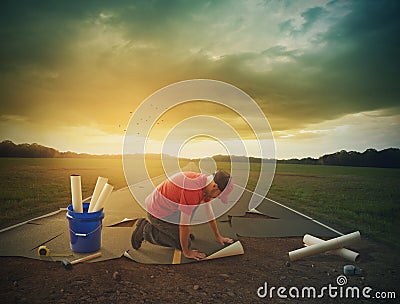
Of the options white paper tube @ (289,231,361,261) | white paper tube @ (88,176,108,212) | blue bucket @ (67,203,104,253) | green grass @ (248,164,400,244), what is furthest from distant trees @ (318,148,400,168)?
blue bucket @ (67,203,104,253)

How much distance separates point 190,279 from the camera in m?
2.88

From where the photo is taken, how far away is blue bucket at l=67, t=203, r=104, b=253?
3.36 m

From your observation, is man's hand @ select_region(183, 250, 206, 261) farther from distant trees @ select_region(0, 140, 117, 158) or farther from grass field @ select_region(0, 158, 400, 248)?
distant trees @ select_region(0, 140, 117, 158)

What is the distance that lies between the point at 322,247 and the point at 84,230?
2.34m

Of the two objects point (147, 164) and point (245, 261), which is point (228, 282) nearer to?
point (245, 261)

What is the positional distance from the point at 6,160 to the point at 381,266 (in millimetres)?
5764

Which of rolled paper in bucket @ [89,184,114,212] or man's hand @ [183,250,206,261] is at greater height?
rolled paper in bucket @ [89,184,114,212]

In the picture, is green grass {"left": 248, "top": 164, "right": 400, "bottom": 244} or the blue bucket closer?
the blue bucket

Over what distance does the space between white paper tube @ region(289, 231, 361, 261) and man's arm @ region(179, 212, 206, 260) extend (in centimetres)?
89

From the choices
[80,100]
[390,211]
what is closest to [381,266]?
[390,211]

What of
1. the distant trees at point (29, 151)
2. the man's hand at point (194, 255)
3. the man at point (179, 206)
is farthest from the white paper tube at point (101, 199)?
the distant trees at point (29, 151)

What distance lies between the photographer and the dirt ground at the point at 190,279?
2.56 m

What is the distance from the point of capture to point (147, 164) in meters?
6.29

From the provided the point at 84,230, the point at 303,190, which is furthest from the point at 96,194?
the point at 303,190
